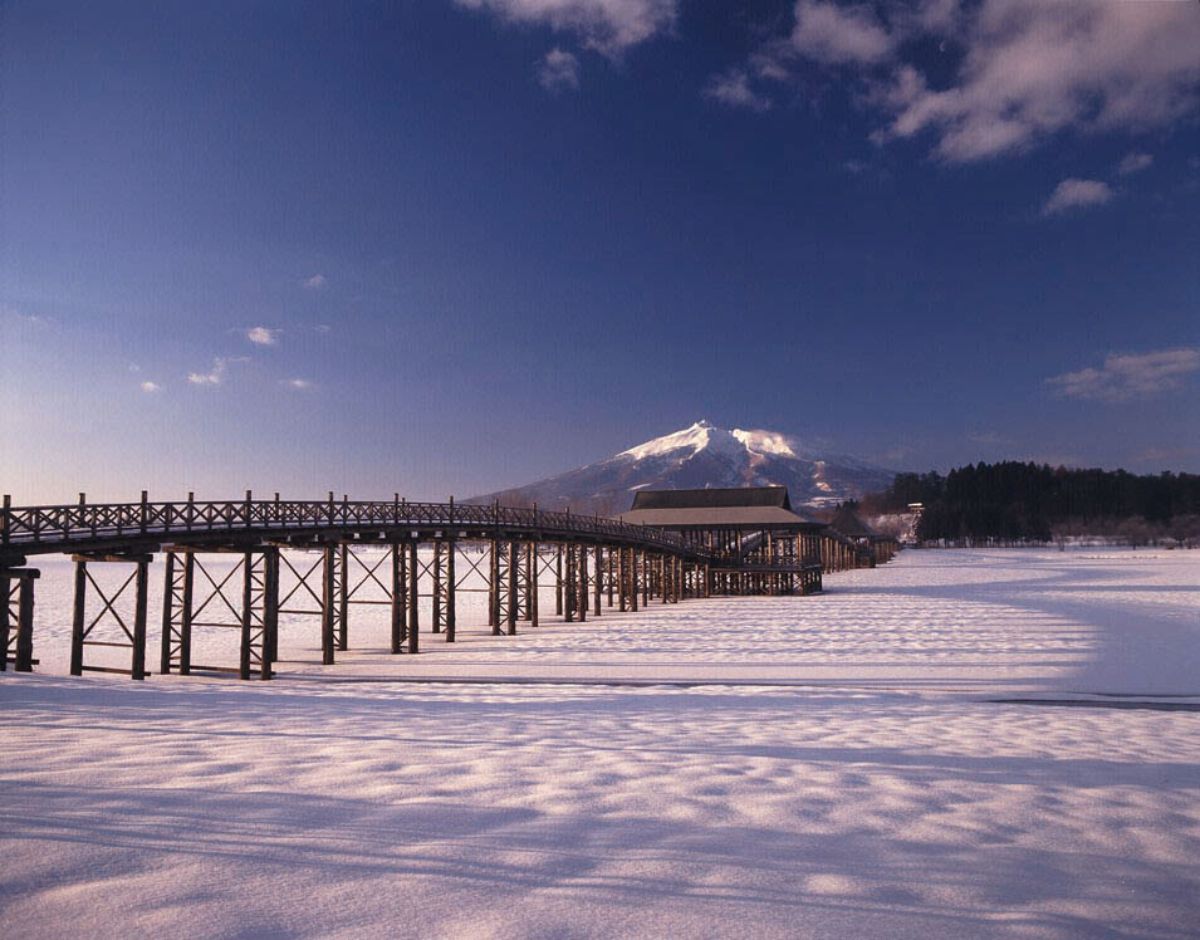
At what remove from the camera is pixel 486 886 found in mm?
4305

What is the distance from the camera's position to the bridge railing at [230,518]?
52.5 feet

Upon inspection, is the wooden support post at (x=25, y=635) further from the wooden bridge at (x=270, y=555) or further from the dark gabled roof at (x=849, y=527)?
the dark gabled roof at (x=849, y=527)

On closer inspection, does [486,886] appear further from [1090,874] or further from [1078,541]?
[1078,541]

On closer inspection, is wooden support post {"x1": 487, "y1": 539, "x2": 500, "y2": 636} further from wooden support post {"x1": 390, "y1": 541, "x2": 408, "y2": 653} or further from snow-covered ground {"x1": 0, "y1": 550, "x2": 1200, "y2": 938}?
snow-covered ground {"x1": 0, "y1": 550, "x2": 1200, "y2": 938}

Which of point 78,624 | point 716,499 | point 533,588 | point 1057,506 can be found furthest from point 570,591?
point 1057,506

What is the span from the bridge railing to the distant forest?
391 feet

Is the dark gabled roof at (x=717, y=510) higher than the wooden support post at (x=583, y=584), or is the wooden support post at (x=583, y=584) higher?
the dark gabled roof at (x=717, y=510)

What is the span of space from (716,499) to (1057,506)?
10990cm

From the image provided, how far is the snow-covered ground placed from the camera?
13.3ft

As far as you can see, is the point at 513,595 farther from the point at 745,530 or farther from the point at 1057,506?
the point at 1057,506

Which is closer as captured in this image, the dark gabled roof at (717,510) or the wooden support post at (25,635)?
the wooden support post at (25,635)

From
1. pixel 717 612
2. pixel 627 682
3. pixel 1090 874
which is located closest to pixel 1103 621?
pixel 717 612

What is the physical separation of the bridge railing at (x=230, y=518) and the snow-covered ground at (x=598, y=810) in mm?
5445

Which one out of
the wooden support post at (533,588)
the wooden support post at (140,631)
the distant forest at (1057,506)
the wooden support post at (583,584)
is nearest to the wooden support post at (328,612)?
the wooden support post at (140,631)
